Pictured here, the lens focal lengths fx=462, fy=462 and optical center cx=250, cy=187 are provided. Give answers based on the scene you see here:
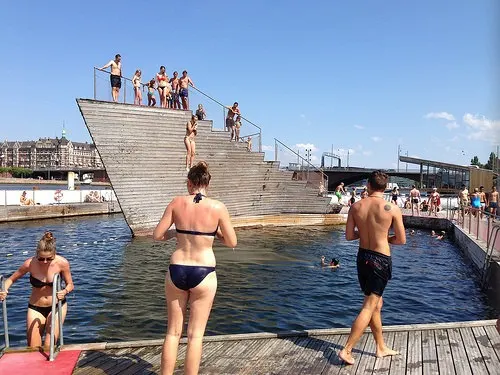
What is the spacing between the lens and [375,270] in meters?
5.14

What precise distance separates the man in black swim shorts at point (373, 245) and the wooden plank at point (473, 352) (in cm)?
116

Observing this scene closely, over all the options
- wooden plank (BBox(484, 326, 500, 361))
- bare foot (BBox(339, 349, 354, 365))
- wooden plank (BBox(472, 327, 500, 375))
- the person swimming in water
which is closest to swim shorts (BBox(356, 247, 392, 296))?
bare foot (BBox(339, 349, 354, 365))

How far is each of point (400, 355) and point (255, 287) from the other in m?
7.08

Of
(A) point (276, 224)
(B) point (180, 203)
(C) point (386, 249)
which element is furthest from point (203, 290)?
(A) point (276, 224)

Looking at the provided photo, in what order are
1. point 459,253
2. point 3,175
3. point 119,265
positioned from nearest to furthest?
point 119,265 < point 459,253 < point 3,175

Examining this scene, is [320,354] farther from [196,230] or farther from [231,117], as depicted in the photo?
[231,117]

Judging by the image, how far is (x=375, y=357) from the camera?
5.39 m

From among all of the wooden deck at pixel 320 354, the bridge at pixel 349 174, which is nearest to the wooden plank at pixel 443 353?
the wooden deck at pixel 320 354

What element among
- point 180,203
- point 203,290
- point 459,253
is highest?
point 180,203

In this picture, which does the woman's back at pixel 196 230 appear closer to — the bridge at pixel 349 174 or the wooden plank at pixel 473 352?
the wooden plank at pixel 473 352

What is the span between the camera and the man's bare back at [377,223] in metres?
5.09

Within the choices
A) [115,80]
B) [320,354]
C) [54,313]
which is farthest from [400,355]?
[115,80]

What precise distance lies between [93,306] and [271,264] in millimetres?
6718

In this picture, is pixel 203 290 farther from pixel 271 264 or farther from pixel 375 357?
pixel 271 264
